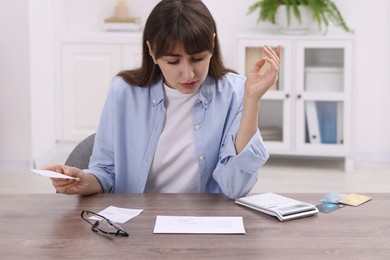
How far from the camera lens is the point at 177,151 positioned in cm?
221

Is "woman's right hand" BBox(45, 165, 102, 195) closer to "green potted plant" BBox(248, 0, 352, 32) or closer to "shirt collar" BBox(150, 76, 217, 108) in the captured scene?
"shirt collar" BBox(150, 76, 217, 108)

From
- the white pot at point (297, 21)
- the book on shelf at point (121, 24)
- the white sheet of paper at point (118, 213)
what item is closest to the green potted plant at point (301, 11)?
the white pot at point (297, 21)

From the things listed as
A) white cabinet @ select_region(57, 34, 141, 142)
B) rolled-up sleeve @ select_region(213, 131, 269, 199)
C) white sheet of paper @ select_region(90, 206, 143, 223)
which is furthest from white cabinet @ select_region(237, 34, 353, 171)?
white sheet of paper @ select_region(90, 206, 143, 223)

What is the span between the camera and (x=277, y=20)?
518 cm

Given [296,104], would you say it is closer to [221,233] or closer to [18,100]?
[18,100]

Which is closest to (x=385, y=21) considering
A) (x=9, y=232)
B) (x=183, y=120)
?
(x=183, y=120)

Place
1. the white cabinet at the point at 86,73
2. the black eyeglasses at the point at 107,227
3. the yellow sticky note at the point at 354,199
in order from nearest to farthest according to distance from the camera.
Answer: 1. the black eyeglasses at the point at 107,227
2. the yellow sticky note at the point at 354,199
3. the white cabinet at the point at 86,73

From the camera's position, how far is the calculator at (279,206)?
1.81 m

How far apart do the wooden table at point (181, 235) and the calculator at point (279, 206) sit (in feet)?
0.06

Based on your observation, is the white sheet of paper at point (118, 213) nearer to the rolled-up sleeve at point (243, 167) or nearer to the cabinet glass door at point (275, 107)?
the rolled-up sleeve at point (243, 167)

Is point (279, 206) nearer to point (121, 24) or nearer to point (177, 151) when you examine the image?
point (177, 151)

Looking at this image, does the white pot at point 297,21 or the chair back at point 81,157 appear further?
the white pot at point 297,21

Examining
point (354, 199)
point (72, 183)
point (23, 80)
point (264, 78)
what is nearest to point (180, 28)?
point (264, 78)

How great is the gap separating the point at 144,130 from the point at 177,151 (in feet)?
0.39
